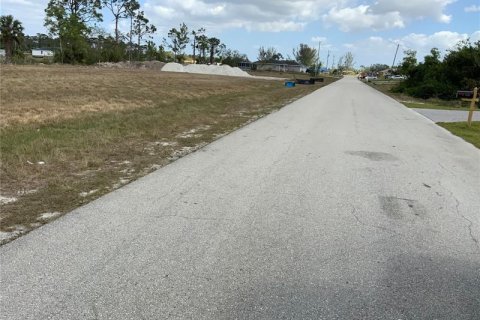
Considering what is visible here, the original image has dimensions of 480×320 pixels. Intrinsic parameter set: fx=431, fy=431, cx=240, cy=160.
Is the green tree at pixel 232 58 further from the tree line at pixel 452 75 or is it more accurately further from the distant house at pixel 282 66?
the tree line at pixel 452 75

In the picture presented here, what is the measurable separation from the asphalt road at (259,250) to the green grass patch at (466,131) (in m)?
5.26

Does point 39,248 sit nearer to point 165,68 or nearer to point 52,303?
point 52,303

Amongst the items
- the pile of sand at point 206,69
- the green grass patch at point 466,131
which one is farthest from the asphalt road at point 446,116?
the pile of sand at point 206,69

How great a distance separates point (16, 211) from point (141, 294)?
2.51 m

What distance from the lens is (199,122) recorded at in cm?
1358

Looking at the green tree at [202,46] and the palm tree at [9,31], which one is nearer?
the palm tree at [9,31]

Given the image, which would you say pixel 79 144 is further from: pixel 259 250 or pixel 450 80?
pixel 450 80

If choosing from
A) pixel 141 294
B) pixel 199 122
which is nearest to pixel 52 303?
pixel 141 294

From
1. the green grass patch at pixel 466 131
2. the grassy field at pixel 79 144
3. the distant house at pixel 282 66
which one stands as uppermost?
the distant house at pixel 282 66

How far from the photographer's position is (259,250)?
4.20 metres

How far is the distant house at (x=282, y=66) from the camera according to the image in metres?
140

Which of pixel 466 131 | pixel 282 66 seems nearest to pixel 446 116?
pixel 466 131

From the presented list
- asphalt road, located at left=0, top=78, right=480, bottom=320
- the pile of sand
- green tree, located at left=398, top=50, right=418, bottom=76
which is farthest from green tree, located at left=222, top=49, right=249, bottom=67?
asphalt road, located at left=0, top=78, right=480, bottom=320

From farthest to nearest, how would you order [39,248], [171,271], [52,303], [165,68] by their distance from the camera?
[165,68] → [39,248] → [171,271] → [52,303]
